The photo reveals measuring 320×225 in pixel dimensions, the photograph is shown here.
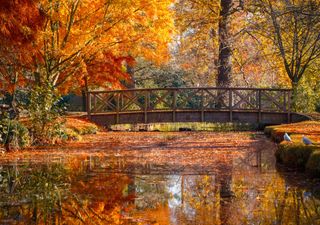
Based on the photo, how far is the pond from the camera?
6438mm

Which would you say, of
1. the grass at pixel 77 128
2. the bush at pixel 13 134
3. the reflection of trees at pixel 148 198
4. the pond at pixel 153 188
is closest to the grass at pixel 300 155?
the pond at pixel 153 188

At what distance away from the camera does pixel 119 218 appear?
251 inches

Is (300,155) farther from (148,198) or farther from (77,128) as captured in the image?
(77,128)

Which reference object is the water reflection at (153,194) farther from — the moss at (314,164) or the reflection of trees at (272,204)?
the moss at (314,164)

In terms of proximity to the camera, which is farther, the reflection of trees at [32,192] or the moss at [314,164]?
the moss at [314,164]

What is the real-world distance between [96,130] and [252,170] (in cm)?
1049

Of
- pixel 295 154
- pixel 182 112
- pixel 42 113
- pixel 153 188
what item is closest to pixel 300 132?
pixel 295 154

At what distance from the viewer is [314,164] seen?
8961mm

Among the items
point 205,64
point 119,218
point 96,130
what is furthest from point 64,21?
point 205,64

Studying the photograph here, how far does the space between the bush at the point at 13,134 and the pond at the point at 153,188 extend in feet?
1.41

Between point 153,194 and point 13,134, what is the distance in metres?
6.74

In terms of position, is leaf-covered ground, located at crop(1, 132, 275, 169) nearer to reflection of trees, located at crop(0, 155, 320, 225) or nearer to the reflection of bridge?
reflection of trees, located at crop(0, 155, 320, 225)

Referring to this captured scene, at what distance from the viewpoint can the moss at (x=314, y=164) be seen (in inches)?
349

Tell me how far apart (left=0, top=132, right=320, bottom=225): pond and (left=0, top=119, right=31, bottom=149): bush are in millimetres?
431
